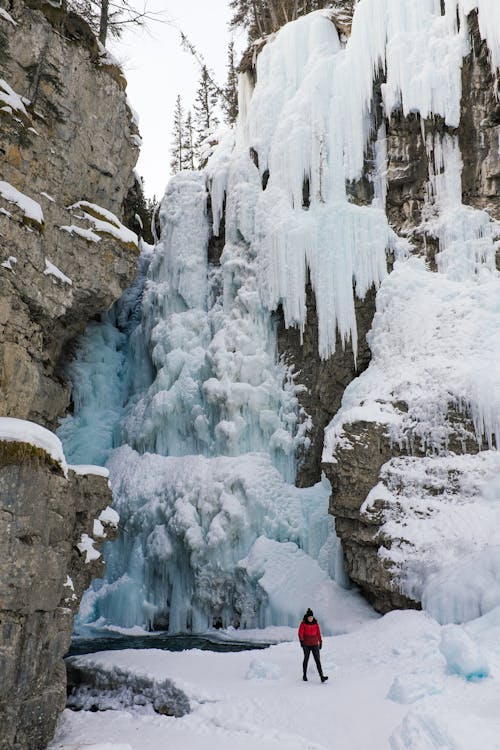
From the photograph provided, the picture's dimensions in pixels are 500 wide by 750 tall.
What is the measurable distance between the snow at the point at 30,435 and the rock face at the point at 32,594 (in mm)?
82

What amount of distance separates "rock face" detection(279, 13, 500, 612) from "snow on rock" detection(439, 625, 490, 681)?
16.6 ft

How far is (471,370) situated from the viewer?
12.4 m

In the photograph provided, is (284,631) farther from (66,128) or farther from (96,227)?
(66,128)

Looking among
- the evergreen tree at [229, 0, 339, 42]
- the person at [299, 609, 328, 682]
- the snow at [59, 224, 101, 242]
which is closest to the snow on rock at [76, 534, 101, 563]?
the person at [299, 609, 328, 682]

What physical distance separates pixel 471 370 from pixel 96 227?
8.19m

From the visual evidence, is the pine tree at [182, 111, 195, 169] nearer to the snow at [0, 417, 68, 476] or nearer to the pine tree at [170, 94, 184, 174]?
the pine tree at [170, 94, 184, 174]

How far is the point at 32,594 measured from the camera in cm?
718

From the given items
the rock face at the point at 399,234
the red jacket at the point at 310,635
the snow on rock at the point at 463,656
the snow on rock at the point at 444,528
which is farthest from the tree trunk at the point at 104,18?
the snow on rock at the point at 463,656

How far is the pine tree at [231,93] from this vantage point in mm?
27672

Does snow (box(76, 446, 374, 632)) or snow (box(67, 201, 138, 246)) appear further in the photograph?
snow (box(76, 446, 374, 632))

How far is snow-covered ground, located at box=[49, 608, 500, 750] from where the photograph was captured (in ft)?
19.9

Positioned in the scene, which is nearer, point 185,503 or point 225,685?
point 225,685

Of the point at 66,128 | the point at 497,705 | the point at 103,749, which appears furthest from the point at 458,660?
the point at 66,128

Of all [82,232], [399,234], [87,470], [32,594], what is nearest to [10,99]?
[82,232]
